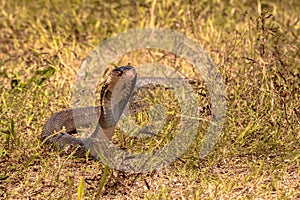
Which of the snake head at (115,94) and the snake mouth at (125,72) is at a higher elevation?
the snake mouth at (125,72)

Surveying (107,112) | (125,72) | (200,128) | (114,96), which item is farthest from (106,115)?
(200,128)

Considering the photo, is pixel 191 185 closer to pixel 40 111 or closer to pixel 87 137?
pixel 87 137

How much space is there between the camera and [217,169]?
3344mm

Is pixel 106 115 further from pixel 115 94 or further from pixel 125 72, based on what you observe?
pixel 125 72

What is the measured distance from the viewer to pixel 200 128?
3600 mm

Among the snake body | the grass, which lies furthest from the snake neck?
the grass

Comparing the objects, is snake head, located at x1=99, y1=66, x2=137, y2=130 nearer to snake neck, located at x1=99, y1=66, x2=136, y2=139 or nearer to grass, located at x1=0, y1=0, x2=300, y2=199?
snake neck, located at x1=99, y1=66, x2=136, y2=139

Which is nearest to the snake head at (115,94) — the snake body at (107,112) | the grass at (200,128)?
the snake body at (107,112)

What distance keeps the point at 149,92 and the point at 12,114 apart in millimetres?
900

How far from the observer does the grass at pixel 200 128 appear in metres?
3.17

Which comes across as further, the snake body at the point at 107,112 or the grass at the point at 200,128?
the snake body at the point at 107,112

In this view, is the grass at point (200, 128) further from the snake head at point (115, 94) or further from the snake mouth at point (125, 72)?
the snake mouth at point (125, 72)

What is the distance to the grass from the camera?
3.17m

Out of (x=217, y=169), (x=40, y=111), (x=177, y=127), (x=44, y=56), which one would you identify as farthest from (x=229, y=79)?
(x=44, y=56)
